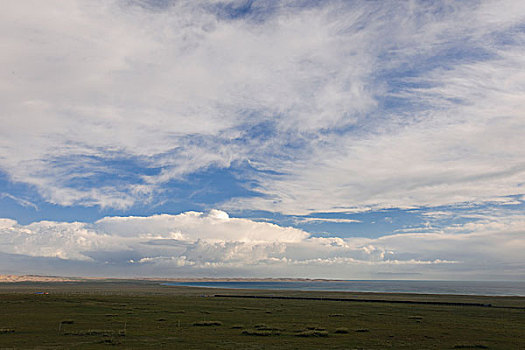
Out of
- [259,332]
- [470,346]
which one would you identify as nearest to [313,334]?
[259,332]

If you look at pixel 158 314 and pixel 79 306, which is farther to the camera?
pixel 79 306

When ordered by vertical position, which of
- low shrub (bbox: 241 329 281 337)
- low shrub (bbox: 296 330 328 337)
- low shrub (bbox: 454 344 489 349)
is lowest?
low shrub (bbox: 241 329 281 337)

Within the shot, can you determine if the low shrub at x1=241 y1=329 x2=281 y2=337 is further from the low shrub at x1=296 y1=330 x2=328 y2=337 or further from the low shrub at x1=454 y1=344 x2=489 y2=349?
the low shrub at x1=454 y1=344 x2=489 y2=349

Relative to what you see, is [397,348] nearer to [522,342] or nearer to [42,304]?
[522,342]

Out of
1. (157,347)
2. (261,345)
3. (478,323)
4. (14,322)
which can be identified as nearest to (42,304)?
(14,322)

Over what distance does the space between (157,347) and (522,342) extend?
37.3 meters

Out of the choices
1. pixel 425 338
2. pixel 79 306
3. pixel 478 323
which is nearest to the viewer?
pixel 425 338

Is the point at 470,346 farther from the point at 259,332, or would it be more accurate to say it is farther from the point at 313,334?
the point at 259,332

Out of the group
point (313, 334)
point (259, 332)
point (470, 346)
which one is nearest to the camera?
point (470, 346)

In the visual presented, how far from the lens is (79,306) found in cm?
7056

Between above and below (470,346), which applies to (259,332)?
below

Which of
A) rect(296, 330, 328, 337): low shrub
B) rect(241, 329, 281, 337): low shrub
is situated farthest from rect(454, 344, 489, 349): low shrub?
rect(241, 329, 281, 337): low shrub

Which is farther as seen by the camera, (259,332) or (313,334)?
(259,332)

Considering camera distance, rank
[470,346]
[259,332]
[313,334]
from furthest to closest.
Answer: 1. [259,332]
2. [313,334]
3. [470,346]
